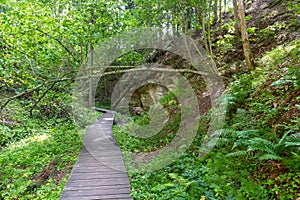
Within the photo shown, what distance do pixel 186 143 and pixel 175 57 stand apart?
669cm

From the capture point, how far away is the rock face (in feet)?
36.8

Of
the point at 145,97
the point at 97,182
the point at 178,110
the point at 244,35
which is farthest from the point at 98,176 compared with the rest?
the point at 145,97

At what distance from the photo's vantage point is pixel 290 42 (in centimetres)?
612

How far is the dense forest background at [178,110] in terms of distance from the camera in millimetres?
3176

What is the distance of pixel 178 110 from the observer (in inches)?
306

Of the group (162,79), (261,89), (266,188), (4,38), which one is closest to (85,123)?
(162,79)

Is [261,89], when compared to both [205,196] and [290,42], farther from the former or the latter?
[205,196]

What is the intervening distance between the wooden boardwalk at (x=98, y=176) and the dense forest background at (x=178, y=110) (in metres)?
0.24

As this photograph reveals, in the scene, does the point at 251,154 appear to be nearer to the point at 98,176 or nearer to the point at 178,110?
the point at 98,176

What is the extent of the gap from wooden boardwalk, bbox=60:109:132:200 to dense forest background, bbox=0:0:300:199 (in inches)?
9.6

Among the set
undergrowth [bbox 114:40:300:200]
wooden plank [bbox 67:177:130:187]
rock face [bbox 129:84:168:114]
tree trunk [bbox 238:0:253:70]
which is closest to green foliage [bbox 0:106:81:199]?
wooden plank [bbox 67:177:130:187]

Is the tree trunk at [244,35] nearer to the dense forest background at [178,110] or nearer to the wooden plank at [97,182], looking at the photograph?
the dense forest background at [178,110]

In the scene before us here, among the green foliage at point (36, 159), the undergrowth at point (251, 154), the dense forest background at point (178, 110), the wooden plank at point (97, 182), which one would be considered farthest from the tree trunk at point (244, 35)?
the green foliage at point (36, 159)

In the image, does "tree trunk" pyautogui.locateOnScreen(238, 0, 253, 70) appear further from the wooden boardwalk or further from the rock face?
the rock face
